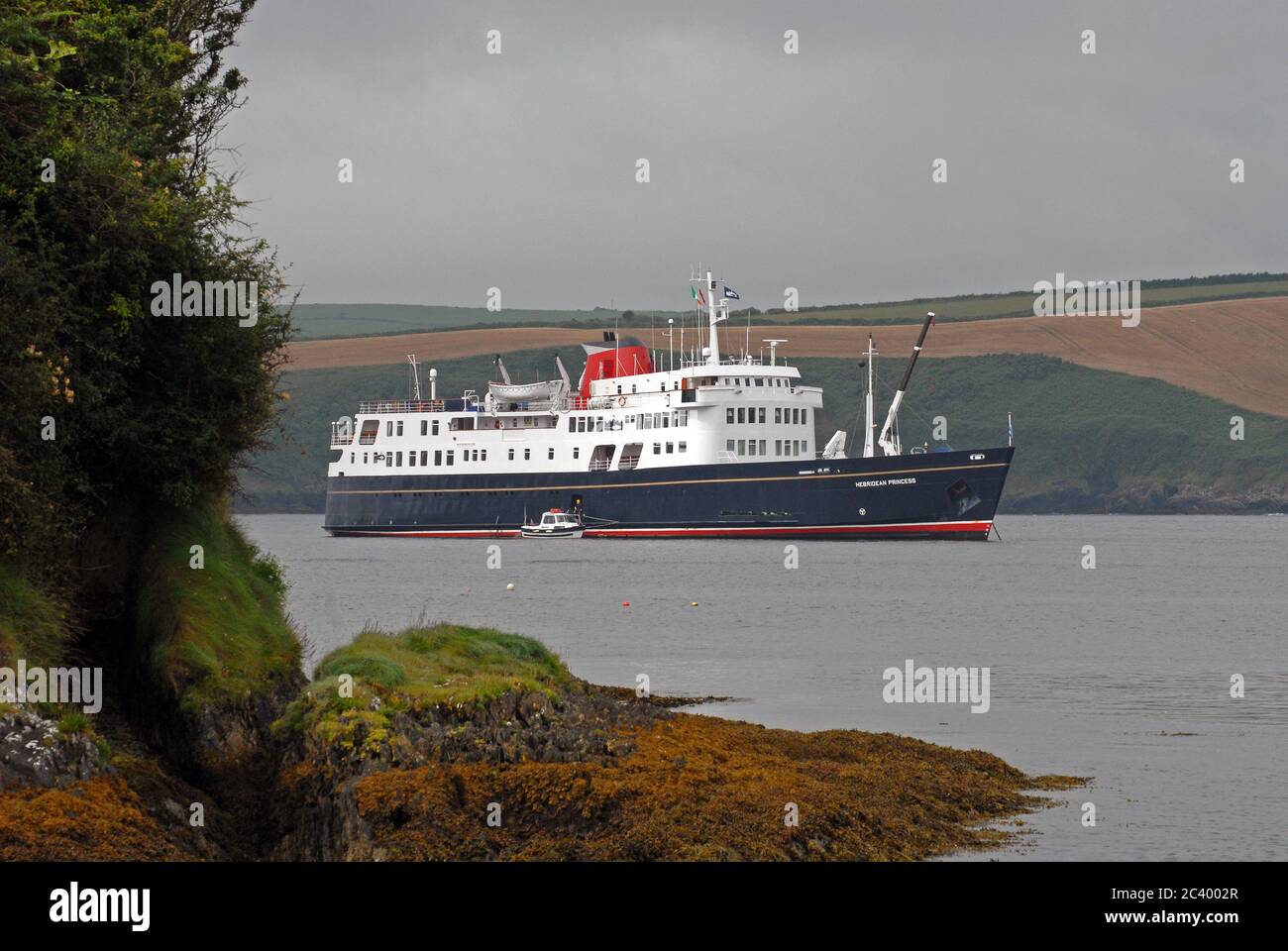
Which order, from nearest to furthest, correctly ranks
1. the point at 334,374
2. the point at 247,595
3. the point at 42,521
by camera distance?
the point at 42,521 < the point at 247,595 < the point at 334,374

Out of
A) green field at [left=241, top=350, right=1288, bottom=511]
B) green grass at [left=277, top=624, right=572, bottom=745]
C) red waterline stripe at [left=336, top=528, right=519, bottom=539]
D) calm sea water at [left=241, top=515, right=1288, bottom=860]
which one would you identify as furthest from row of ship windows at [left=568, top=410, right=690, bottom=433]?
green field at [left=241, top=350, right=1288, bottom=511]

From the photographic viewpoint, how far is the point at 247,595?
16203 mm

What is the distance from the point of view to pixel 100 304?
1525cm

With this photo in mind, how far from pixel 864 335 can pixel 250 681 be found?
14656 cm

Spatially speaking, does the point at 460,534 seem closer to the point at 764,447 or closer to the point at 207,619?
the point at 764,447

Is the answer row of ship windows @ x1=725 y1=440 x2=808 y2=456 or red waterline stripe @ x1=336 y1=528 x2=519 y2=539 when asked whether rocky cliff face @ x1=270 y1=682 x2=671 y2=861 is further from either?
red waterline stripe @ x1=336 y1=528 x2=519 y2=539

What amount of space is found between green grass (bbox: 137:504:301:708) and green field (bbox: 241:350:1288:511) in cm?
12892

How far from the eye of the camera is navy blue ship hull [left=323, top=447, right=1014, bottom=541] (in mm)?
67062

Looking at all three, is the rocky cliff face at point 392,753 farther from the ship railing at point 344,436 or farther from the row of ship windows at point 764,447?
the ship railing at point 344,436

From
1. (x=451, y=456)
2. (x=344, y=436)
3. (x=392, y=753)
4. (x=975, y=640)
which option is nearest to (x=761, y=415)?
(x=451, y=456)

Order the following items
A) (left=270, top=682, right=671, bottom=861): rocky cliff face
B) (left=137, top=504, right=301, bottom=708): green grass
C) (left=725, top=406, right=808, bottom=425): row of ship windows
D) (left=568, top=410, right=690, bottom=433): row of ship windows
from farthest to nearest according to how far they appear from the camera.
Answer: (left=568, top=410, right=690, bottom=433): row of ship windows, (left=725, top=406, right=808, bottom=425): row of ship windows, (left=137, top=504, right=301, bottom=708): green grass, (left=270, top=682, right=671, bottom=861): rocky cliff face

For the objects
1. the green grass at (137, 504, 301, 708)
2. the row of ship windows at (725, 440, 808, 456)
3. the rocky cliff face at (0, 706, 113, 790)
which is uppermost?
the row of ship windows at (725, 440, 808, 456)
